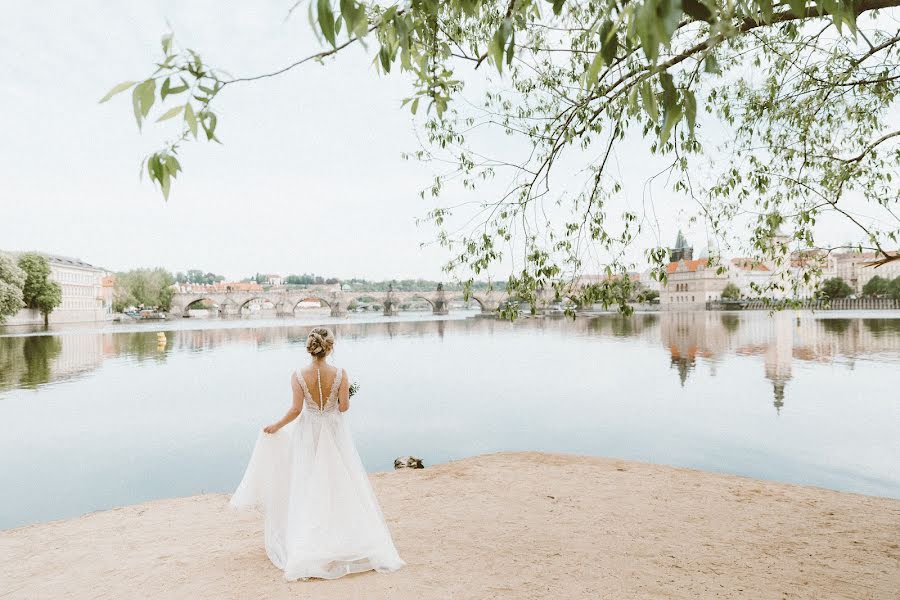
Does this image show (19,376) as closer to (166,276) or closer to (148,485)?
(148,485)

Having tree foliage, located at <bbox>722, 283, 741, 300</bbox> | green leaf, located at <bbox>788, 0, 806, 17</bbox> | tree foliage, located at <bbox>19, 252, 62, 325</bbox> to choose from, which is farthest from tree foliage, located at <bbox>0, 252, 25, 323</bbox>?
tree foliage, located at <bbox>722, 283, 741, 300</bbox>

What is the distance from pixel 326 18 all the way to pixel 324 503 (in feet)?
12.1

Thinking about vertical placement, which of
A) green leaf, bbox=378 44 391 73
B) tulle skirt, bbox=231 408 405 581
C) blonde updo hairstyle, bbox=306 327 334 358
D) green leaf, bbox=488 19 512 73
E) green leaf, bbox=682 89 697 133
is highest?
green leaf, bbox=378 44 391 73

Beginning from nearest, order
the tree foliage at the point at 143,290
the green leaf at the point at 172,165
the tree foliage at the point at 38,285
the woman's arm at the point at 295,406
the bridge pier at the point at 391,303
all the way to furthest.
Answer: the green leaf at the point at 172,165 → the woman's arm at the point at 295,406 → the tree foliage at the point at 38,285 → the tree foliage at the point at 143,290 → the bridge pier at the point at 391,303

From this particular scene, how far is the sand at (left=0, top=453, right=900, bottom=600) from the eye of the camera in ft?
14.9

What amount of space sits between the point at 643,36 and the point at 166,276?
107m

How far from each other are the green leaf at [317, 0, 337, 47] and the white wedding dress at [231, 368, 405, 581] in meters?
3.26

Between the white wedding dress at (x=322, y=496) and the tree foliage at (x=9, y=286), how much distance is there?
51.9 m

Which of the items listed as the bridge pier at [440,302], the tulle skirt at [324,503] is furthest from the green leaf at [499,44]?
the bridge pier at [440,302]

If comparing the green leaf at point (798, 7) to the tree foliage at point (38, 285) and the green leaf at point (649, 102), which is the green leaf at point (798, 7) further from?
the tree foliage at point (38, 285)

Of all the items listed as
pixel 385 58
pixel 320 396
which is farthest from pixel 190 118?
pixel 320 396

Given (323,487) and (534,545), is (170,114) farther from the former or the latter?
(534,545)

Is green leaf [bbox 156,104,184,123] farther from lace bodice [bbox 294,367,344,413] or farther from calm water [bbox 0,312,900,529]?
calm water [bbox 0,312,900,529]

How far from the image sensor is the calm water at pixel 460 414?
1138 centimetres
